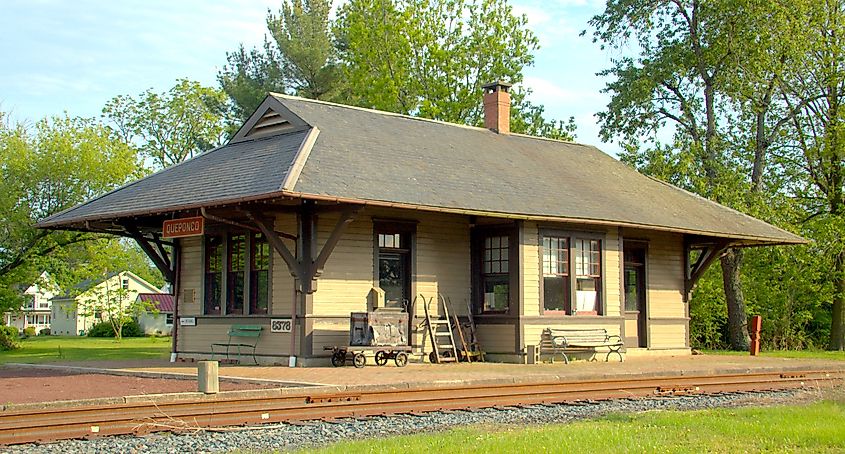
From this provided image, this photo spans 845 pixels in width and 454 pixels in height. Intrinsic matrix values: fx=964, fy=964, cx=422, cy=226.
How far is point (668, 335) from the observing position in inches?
885

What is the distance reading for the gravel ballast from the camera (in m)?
8.94

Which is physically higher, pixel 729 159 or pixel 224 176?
pixel 729 159

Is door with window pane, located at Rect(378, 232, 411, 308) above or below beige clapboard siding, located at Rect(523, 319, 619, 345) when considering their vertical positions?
above

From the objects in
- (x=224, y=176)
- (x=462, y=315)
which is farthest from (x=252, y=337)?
(x=462, y=315)

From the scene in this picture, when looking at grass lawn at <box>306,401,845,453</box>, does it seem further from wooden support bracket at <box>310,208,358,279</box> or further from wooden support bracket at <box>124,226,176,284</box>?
wooden support bracket at <box>124,226,176,284</box>

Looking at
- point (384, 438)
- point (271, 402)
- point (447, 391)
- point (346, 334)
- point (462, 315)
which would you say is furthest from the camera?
point (462, 315)

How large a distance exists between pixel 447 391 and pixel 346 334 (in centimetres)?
483

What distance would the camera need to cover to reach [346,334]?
57.2 ft

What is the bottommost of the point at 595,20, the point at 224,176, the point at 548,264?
the point at 548,264

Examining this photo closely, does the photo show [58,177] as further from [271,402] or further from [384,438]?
[384,438]

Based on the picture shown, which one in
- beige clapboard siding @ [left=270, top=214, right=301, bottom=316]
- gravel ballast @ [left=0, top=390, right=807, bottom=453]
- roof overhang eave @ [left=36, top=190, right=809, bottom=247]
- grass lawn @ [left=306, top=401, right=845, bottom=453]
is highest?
roof overhang eave @ [left=36, top=190, right=809, bottom=247]

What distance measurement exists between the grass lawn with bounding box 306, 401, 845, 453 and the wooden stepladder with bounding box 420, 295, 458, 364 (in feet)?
25.6

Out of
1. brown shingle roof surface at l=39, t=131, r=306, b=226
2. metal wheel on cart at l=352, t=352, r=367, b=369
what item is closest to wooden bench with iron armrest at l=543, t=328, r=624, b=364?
metal wheel on cart at l=352, t=352, r=367, b=369

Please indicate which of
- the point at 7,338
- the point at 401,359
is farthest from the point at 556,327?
the point at 7,338
